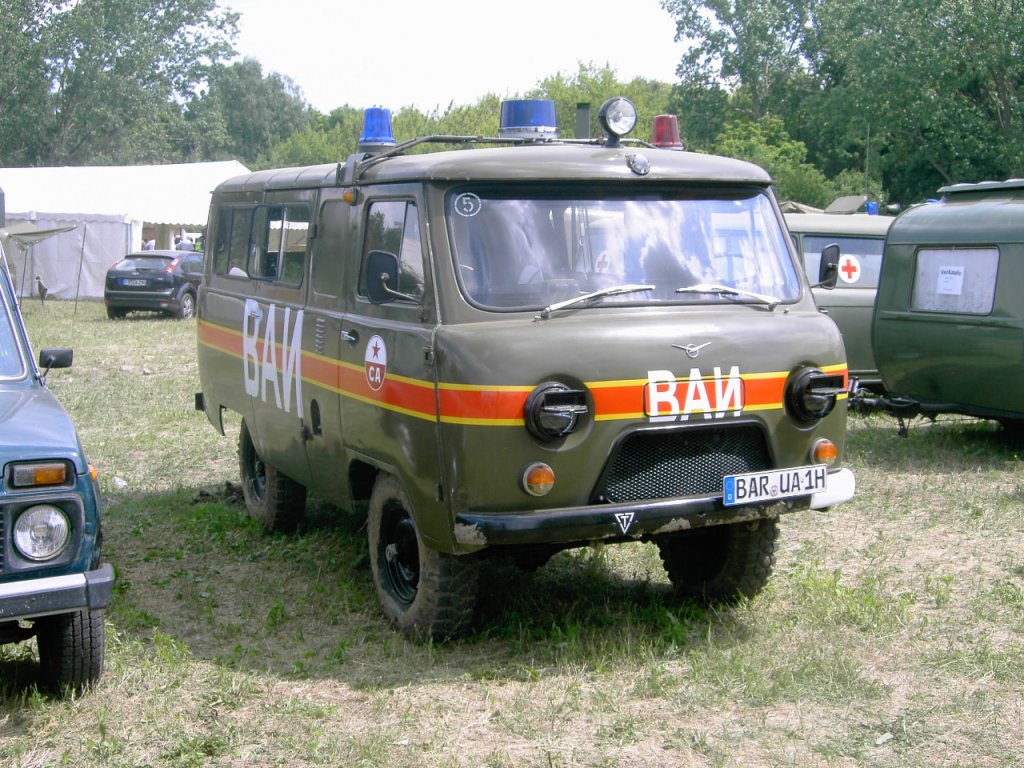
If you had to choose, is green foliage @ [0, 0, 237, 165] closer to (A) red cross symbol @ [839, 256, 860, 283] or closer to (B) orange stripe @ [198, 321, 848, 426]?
(A) red cross symbol @ [839, 256, 860, 283]

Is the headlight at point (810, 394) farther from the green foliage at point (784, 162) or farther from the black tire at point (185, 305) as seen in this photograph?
the green foliage at point (784, 162)

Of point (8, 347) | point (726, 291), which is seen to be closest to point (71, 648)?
point (8, 347)

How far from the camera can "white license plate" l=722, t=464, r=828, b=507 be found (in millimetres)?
5445

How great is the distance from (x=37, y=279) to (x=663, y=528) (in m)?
29.5

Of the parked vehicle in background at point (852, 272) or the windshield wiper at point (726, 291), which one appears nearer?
the windshield wiper at point (726, 291)

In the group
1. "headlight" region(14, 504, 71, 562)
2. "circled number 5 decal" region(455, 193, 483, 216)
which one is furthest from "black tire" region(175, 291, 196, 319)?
"headlight" region(14, 504, 71, 562)

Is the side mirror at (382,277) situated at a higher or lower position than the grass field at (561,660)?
higher

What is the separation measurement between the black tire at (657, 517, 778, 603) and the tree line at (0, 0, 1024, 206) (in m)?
27.1

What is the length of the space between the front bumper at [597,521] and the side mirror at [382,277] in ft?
3.61

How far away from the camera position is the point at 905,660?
221 inches

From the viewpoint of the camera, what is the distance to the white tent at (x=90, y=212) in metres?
31.6

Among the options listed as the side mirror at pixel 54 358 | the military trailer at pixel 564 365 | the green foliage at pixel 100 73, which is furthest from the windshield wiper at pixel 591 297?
the green foliage at pixel 100 73

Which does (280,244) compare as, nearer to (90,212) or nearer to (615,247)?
(615,247)

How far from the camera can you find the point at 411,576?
20.1 feet
